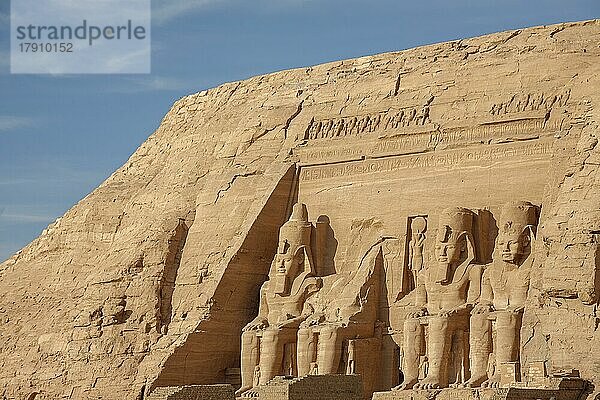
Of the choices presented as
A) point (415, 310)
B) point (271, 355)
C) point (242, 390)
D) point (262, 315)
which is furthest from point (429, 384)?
point (262, 315)

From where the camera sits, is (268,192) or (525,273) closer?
(525,273)

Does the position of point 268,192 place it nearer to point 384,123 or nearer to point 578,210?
point 384,123

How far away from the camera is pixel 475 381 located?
18.1 meters

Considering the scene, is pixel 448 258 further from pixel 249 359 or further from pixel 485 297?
pixel 249 359

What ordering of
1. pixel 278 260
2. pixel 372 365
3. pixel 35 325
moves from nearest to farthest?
pixel 372 365
pixel 278 260
pixel 35 325

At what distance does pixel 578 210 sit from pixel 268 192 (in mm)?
6186

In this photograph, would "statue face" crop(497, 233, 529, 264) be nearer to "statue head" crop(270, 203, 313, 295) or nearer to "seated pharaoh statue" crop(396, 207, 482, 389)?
"seated pharaoh statue" crop(396, 207, 482, 389)

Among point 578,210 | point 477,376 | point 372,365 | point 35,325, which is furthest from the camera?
point 35,325

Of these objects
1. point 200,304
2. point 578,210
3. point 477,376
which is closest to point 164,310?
point 200,304

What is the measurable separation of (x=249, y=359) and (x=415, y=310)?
251 centimetres

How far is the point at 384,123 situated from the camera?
21359 mm

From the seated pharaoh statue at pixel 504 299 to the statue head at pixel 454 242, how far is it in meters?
0.52

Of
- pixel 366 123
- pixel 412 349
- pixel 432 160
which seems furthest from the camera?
pixel 366 123

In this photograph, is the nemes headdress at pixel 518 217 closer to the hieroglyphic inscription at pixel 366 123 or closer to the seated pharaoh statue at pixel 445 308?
the seated pharaoh statue at pixel 445 308
